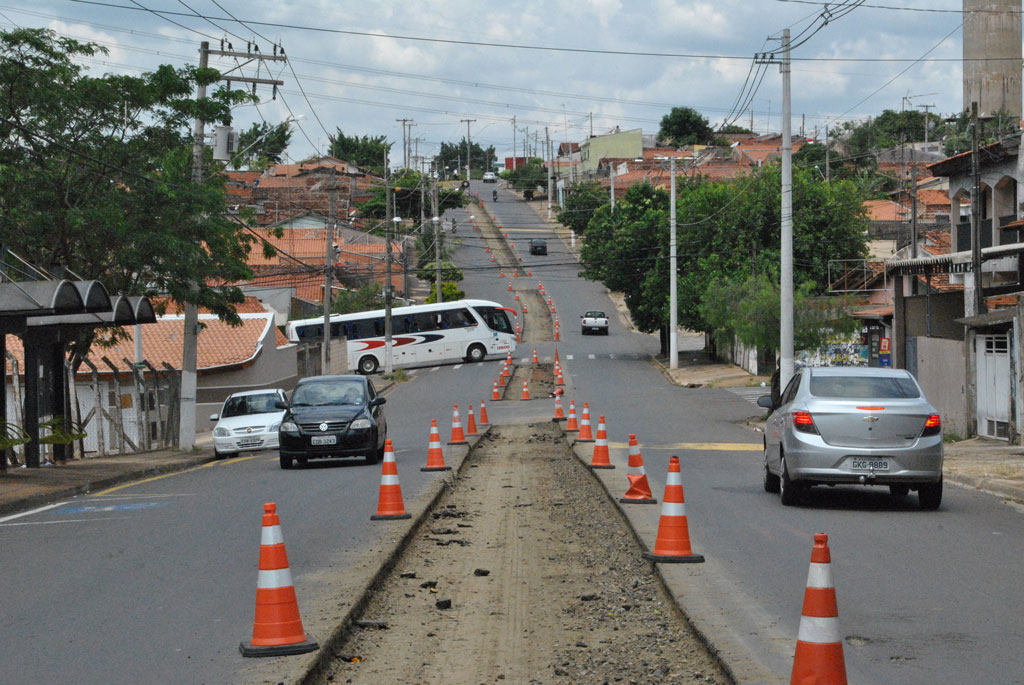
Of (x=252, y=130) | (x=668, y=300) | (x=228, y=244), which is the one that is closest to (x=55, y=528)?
(x=228, y=244)

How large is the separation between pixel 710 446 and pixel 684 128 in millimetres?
127774

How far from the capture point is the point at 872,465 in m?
13.1

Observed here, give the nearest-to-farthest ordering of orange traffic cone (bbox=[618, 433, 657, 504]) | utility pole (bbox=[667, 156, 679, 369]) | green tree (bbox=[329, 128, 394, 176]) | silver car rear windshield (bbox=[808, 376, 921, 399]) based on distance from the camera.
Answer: orange traffic cone (bbox=[618, 433, 657, 504]), silver car rear windshield (bbox=[808, 376, 921, 399]), utility pole (bbox=[667, 156, 679, 369]), green tree (bbox=[329, 128, 394, 176])

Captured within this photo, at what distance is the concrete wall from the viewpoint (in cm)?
2622

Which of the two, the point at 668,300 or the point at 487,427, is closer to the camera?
the point at 487,427

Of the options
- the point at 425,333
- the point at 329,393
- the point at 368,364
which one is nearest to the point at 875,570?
the point at 329,393

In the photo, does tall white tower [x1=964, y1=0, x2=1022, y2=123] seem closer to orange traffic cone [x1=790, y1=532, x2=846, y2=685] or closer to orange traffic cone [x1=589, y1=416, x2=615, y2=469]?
orange traffic cone [x1=589, y1=416, x2=615, y2=469]

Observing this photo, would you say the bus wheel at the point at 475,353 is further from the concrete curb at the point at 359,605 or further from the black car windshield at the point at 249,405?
the concrete curb at the point at 359,605

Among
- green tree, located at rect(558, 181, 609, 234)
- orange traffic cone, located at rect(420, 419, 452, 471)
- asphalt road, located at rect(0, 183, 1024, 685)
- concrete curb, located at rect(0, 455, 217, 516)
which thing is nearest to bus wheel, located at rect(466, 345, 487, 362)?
concrete curb, located at rect(0, 455, 217, 516)

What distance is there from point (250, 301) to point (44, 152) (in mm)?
39307

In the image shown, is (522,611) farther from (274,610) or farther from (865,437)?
(865,437)

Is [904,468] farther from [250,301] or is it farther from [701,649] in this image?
[250,301]

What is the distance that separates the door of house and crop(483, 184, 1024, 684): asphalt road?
5868 mm

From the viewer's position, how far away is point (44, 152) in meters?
22.3
